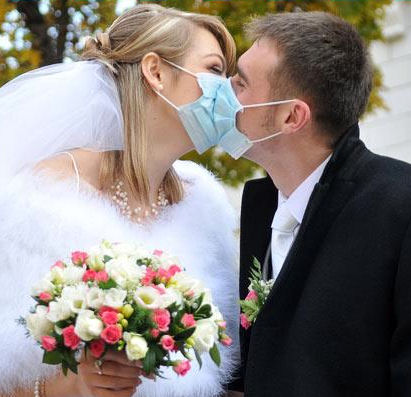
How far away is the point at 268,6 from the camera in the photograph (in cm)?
789

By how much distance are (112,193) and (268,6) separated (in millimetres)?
3616

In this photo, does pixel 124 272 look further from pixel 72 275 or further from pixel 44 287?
pixel 44 287

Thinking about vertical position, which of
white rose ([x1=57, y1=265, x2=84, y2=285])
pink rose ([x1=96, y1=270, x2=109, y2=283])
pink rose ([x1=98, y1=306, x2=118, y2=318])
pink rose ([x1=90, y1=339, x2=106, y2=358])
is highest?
pink rose ([x1=96, y1=270, x2=109, y2=283])

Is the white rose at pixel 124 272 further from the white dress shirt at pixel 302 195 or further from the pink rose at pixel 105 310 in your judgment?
the white dress shirt at pixel 302 195

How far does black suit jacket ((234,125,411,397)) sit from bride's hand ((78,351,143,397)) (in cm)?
47

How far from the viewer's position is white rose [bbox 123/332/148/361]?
11.8 feet

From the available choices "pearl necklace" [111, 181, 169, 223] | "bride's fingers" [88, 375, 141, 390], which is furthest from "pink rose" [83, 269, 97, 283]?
"pearl necklace" [111, 181, 169, 223]

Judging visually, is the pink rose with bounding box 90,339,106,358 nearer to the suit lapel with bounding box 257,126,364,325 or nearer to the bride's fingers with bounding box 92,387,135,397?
the bride's fingers with bounding box 92,387,135,397

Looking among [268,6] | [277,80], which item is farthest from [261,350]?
[268,6]

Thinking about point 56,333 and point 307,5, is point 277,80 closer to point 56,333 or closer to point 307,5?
point 56,333

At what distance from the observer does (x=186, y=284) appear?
3.79m

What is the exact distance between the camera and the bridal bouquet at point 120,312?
361 cm

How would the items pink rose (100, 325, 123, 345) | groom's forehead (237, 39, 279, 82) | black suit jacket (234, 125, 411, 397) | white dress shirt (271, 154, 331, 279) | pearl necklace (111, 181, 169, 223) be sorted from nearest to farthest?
pink rose (100, 325, 123, 345) < black suit jacket (234, 125, 411, 397) < white dress shirt (271, 154, 331, 279) < groom's forehead (237, 39, 279, 82) < pearl necklace (111, 181, 169, 223)

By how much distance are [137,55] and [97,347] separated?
5.66 ft
